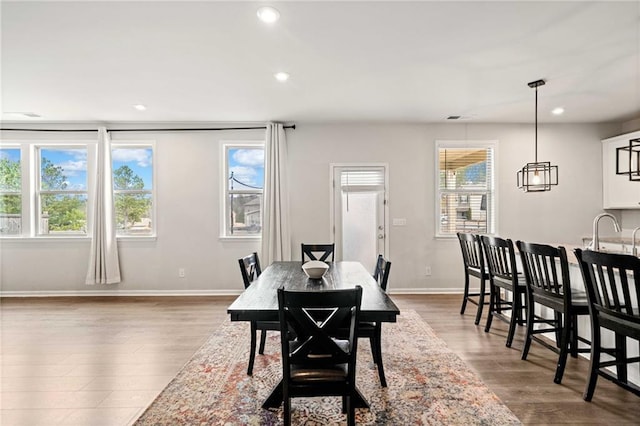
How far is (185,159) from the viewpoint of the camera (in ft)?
18.6

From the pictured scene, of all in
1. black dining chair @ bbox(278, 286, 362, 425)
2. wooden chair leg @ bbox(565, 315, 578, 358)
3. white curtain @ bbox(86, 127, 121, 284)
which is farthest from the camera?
white curtain @ bbox(86, 127, 121, 284)

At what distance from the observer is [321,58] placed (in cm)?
327

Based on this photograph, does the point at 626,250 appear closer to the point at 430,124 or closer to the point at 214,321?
the point at 430,124

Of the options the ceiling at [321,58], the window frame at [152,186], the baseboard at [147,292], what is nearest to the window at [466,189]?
the ceiling at [321,58]

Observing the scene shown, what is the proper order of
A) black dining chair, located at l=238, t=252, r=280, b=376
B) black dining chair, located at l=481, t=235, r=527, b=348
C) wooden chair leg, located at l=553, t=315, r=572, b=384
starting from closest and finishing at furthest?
wooden chair leg, located at l=553, t=315, r=572, b=384 → black dining chair, located at l=238, t=252, r=280, b=376 → black dining chair, located at l=481, t=235, r=527, b=348

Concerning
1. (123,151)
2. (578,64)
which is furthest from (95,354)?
(578,64)

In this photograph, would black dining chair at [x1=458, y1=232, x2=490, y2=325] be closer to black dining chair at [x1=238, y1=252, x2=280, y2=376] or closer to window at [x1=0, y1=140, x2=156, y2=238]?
black dining chair at [x1=238, y1=252, x2=280, y2=376]

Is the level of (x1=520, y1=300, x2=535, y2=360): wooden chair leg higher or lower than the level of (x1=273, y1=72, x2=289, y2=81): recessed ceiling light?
lower

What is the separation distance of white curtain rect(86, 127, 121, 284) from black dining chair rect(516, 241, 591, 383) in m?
5.43

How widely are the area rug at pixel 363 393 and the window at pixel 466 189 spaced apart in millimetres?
2799

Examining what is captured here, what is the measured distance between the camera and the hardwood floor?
7.76ft

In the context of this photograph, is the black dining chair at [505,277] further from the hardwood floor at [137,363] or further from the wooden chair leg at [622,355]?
the wooden chair leg at [622,355]

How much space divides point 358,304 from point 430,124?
4.54 meters

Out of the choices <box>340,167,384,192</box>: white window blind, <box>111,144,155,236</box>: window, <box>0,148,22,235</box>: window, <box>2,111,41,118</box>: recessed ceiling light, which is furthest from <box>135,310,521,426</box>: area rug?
<box>0,148,22,235</box>: window
